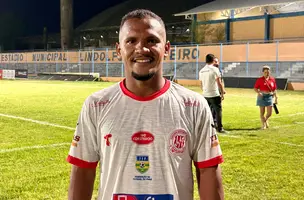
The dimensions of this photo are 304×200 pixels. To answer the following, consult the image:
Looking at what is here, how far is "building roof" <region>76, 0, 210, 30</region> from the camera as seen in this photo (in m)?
63.4

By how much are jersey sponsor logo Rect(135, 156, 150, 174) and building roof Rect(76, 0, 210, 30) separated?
5746 cm

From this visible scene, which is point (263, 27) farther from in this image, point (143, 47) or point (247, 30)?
point (143, 47)

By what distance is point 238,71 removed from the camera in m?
34.3

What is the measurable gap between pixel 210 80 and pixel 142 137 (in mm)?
9036

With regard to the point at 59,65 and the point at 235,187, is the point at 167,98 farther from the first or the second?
the point at 59,65

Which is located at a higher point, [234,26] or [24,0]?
[24,0]

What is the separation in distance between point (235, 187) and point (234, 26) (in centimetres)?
4091

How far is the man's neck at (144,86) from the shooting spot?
100 inches

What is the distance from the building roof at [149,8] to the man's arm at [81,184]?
57341mm

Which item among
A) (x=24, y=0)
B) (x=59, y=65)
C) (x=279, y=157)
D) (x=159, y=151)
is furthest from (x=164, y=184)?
(x=24, y=0)

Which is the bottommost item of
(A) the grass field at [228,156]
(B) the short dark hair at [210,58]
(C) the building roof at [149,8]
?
(A) the grass field at [228,156]

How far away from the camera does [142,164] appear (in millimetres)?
2453

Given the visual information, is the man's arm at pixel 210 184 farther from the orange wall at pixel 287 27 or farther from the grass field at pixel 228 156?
the orange wall at pixel 287 27

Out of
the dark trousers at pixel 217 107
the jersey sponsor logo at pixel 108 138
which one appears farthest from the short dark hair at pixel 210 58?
the jersey sponsor logo at pixel 108 138
